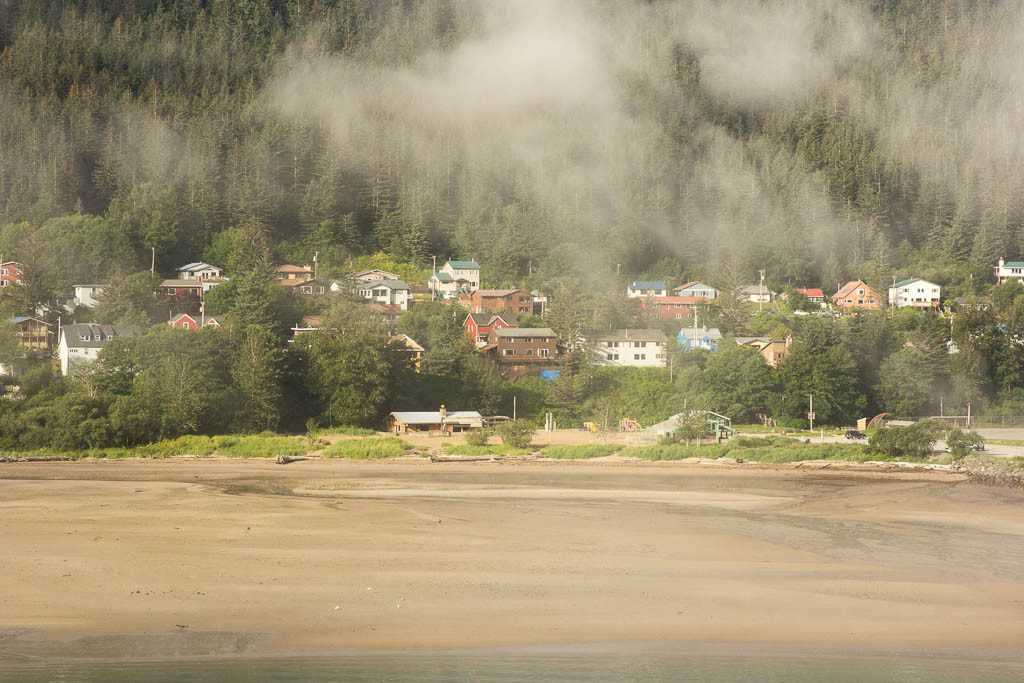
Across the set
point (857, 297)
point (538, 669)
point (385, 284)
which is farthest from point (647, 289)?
point (538, 669)

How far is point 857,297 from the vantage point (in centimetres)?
7569

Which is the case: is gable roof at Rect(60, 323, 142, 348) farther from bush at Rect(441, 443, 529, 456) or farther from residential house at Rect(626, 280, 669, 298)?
residential house at Rect(626, 280, 669, 298)

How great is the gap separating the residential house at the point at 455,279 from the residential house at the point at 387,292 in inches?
111

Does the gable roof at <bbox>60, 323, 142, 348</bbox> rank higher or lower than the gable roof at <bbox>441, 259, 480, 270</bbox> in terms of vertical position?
lower

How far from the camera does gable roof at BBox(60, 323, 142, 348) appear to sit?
48188 mm

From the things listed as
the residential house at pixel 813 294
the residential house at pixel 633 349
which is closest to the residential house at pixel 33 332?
the residential house at pixel 633 349

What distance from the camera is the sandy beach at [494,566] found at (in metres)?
15.0

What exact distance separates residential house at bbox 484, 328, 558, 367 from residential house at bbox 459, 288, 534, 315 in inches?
432

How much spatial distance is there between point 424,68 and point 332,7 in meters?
23.0

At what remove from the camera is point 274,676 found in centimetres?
1316

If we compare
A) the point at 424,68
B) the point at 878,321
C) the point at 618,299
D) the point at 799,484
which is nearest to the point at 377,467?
the point at 799,484

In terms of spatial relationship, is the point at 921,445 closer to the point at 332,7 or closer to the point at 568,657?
the point at 568,657

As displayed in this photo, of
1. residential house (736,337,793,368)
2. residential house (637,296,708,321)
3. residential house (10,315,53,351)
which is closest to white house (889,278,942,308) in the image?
residential house (637,296,708,321)

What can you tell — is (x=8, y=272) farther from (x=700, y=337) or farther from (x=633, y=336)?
(x=700, y=337)
